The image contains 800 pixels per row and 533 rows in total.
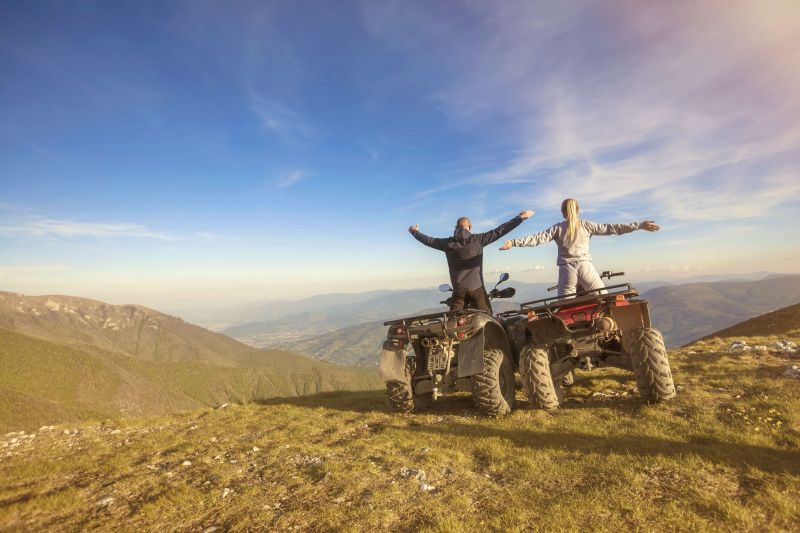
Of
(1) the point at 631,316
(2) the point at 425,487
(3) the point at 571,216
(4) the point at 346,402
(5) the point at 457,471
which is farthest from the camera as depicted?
(4) the point at 346,402

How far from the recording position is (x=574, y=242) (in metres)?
7.73

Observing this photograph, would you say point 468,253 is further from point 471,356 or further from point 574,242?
point 471,356

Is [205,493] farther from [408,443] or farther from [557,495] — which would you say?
[557,495]

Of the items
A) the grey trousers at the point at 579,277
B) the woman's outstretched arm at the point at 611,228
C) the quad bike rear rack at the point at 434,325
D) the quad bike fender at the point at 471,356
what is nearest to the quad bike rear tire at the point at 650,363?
the grey trousers at the point at 579,277

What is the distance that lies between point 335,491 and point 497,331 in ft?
15.2

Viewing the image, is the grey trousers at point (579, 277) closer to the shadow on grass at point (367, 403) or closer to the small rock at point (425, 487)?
the shadow on grass at point (367, 403)

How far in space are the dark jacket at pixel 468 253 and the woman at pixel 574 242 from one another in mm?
727

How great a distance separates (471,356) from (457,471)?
2522 millimetres

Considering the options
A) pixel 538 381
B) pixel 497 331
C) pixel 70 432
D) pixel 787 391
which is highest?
pixel 497 331

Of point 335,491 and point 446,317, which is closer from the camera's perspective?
point 335,491

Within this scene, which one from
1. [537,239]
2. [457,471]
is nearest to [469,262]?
[537,239]

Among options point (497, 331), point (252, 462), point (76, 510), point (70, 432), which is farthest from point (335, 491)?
point (70, 432)

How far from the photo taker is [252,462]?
6246 millimetres

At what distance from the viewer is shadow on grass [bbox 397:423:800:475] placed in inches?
179
